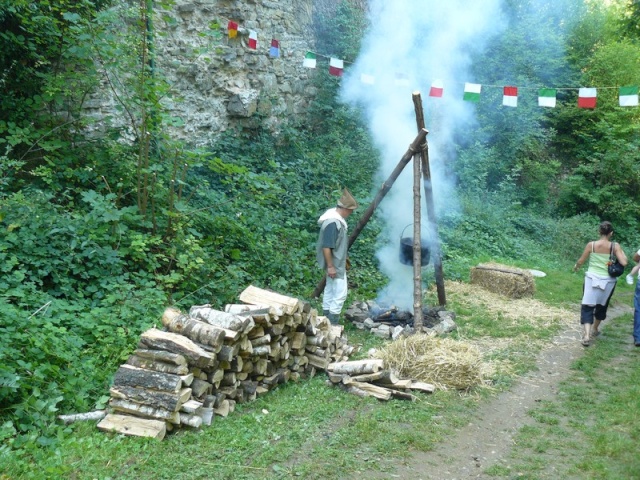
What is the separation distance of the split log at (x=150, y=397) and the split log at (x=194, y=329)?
0.52 m

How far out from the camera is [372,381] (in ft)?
19.4

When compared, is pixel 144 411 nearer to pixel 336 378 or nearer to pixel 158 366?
pixel 158 366

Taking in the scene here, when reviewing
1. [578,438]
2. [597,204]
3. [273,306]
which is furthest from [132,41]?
[597,204]

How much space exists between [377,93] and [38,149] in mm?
8395

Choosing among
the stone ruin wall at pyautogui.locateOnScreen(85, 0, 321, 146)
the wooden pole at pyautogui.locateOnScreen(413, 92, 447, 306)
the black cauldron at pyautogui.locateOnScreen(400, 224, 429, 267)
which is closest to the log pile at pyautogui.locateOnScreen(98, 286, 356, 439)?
the black cauldron at pyautogui.locateOnScreen(400, 224, 429, 267)

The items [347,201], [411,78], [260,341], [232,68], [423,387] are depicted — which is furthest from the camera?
[411,78]

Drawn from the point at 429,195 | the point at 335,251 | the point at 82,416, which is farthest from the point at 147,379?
the point at 429,195

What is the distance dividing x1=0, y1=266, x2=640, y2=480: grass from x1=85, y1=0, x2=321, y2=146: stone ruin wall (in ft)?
21.5

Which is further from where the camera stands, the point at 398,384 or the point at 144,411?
the point at 398,384

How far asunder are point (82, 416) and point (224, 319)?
1417 millimetres

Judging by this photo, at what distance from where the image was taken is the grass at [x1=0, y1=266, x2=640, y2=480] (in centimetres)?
407

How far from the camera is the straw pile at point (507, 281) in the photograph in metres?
10.2

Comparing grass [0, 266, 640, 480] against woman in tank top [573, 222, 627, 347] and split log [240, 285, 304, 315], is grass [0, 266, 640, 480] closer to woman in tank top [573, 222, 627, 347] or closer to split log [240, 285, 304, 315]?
split log [240, 285, 304, 315]

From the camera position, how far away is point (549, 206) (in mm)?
18062
